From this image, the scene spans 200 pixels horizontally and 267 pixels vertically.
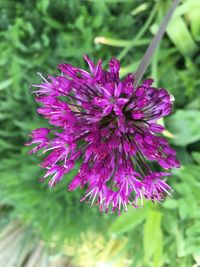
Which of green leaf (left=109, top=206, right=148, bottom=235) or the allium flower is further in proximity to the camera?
green leaf (left=109, top=206, right=148, bottom=235)

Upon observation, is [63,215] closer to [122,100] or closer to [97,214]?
[97,214]

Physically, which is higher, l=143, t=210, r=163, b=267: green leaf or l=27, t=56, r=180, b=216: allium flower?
l=27, t=56, r=180, b=216: allium flower

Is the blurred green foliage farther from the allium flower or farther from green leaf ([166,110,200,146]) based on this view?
the allium flower

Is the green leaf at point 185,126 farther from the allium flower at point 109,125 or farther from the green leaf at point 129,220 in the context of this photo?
the allium flower at point 109,125

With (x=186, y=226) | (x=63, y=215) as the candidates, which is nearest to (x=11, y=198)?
(x=63, y=215)

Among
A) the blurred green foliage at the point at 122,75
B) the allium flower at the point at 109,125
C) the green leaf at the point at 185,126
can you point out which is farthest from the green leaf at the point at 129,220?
the allium flower at the point at 109,125

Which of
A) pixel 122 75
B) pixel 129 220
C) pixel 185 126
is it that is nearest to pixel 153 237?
pixel 129 220

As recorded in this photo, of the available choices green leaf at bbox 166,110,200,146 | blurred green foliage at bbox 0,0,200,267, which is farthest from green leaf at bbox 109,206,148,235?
green leaf at bbox 166,110,200,146

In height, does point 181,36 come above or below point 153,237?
above

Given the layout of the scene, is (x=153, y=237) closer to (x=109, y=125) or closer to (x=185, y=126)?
(x=185, y=126)
